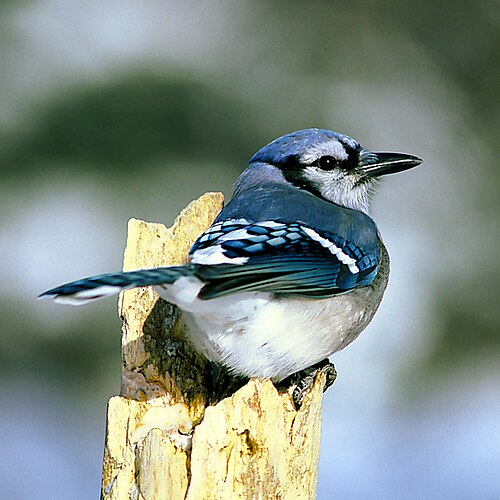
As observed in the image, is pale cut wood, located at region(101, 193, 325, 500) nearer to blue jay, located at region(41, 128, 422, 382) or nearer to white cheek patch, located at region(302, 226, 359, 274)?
blue jay, located at region(41, 128, 422, 382)

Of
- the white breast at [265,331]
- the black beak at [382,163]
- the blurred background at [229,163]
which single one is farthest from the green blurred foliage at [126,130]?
the white breast at [265,331]

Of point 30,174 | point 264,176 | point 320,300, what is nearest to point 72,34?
point 30,174

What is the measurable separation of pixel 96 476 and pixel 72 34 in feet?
8.24

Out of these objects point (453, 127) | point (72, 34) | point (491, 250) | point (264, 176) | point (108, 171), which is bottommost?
point (264, 176)

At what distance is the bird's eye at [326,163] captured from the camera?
306cm

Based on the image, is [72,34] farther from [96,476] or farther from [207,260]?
[207,260]

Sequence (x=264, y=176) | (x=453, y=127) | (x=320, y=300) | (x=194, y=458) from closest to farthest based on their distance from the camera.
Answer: (x=194, y=458), (x=320, y=300), (x=264, y=176), (x=453, y=127)

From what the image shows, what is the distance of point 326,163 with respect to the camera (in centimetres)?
307

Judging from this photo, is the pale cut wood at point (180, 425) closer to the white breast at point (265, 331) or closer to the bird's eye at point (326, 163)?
the white breast at point (265, 331)

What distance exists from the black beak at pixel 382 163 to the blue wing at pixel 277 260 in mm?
370

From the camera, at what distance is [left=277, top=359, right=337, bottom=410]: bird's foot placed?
2.58 meters

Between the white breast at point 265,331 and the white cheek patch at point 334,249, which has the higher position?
the white cheek patch at point 334,249

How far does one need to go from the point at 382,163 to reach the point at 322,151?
22cm

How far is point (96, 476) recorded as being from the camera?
4840mm
